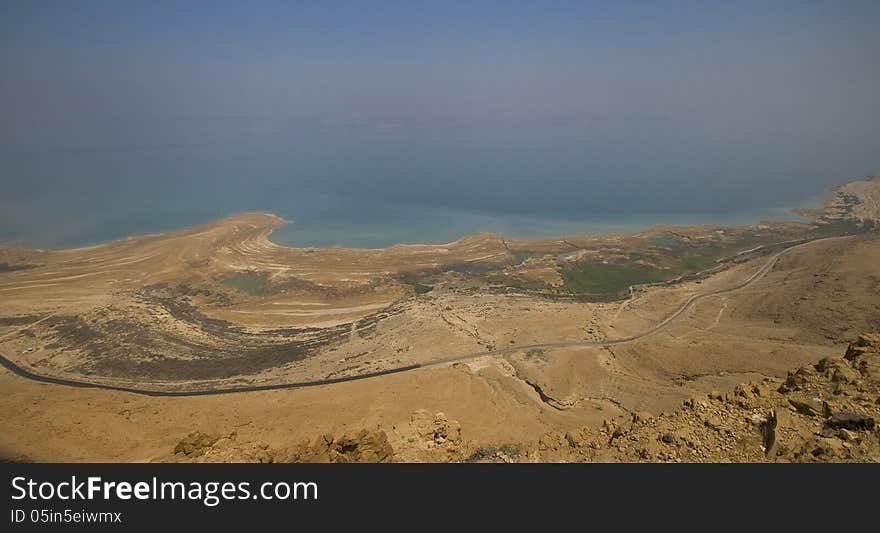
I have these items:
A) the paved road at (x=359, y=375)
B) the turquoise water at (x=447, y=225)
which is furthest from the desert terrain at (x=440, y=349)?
the turquoise water at (x=447, y=225)

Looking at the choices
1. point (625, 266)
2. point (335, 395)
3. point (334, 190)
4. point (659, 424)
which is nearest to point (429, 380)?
point (335, 395)

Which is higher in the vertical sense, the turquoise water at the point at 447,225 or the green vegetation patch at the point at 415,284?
the turquoise water at the point at 447,225

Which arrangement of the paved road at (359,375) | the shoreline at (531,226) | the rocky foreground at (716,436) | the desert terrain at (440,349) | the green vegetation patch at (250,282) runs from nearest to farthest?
the rocky foreground at (716,436) < the desert terrain at (440,349) < the paved road at (359,375) < the green vegetation patch at (250,282) < the shoreline at (531,226)

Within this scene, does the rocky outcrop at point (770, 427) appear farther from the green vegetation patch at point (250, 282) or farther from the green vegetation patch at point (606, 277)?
the green vegetation patch at point (250, 282)

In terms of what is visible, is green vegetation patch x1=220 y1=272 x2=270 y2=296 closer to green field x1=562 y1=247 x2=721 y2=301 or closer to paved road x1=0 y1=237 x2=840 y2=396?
paved road x1=0 y1=237 x2=840 y2=396

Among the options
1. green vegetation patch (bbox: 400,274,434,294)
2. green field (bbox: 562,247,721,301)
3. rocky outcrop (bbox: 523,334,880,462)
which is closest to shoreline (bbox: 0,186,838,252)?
green vegetation patch (bbox: 400,274,434,294)

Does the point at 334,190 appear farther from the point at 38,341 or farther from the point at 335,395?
the point at 335,395
